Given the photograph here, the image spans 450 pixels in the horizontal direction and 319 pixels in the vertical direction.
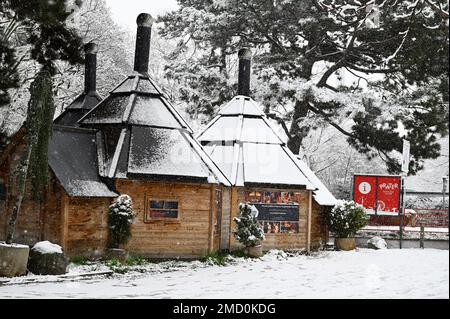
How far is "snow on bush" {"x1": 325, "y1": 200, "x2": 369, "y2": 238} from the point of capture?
18094 mm

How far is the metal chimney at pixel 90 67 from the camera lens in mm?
17141

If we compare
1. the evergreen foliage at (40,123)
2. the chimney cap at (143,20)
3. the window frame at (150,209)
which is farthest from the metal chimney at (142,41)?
the evergreen foliage at (40,123)

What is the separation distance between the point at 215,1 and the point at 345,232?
26.3 ft

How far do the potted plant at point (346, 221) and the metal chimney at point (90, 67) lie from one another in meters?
7.91

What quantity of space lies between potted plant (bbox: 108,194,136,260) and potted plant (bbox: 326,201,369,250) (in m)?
7.01

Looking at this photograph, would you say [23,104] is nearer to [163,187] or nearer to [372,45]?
[163,187]

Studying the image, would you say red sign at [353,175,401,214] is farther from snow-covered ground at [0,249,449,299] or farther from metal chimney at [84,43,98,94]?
metal chimney at [84,43,98,94]

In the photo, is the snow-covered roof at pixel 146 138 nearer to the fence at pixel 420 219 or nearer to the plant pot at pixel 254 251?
the plant pot at pixel 254 251

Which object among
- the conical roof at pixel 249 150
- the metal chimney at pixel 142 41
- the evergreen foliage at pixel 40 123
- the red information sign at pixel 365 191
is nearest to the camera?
the evergreen foliage at pixel 40 123

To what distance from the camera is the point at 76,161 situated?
13.9m

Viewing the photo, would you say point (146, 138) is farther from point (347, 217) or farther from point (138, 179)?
point (347, 217)

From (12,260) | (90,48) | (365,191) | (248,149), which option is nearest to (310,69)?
(365,191)

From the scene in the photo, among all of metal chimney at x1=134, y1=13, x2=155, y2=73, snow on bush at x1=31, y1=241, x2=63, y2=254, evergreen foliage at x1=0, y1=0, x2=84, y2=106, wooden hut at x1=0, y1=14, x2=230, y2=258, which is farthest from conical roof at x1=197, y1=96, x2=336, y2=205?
snow on bush at x1=31, y1=241, x2=63, y2=254

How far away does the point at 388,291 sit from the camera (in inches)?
357
